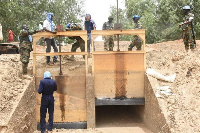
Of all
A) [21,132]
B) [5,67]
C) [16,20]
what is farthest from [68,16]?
[21,132]

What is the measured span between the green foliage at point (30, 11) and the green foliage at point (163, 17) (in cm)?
554

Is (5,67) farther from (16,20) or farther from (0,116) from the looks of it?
(16,20)

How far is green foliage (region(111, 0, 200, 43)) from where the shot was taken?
1778 cm

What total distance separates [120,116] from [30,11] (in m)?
13.5

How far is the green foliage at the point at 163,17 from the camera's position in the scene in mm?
17778

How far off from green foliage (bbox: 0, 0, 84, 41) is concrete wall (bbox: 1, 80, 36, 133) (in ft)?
40.4

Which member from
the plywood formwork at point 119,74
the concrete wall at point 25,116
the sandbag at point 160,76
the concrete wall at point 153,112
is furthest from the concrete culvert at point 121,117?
the concrete wall at point 25,116

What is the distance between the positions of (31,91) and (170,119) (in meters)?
3.91

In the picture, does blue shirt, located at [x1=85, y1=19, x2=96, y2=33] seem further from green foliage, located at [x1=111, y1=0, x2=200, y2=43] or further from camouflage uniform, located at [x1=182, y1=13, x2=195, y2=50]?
green foliage, located at [x1=111, y1=0, x2=200, y2=43]

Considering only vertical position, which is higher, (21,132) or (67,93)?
(67,93)

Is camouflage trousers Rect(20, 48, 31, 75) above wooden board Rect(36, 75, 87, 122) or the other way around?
above

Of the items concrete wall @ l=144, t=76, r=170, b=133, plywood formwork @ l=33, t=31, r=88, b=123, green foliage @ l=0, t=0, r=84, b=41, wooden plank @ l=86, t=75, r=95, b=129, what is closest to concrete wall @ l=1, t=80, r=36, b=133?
plywood formwork @ l=33, t=31, r=88, b=123

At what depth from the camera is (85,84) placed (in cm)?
803

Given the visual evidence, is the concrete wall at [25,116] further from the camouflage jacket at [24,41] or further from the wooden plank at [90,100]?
the wooden plank at [90,100]
